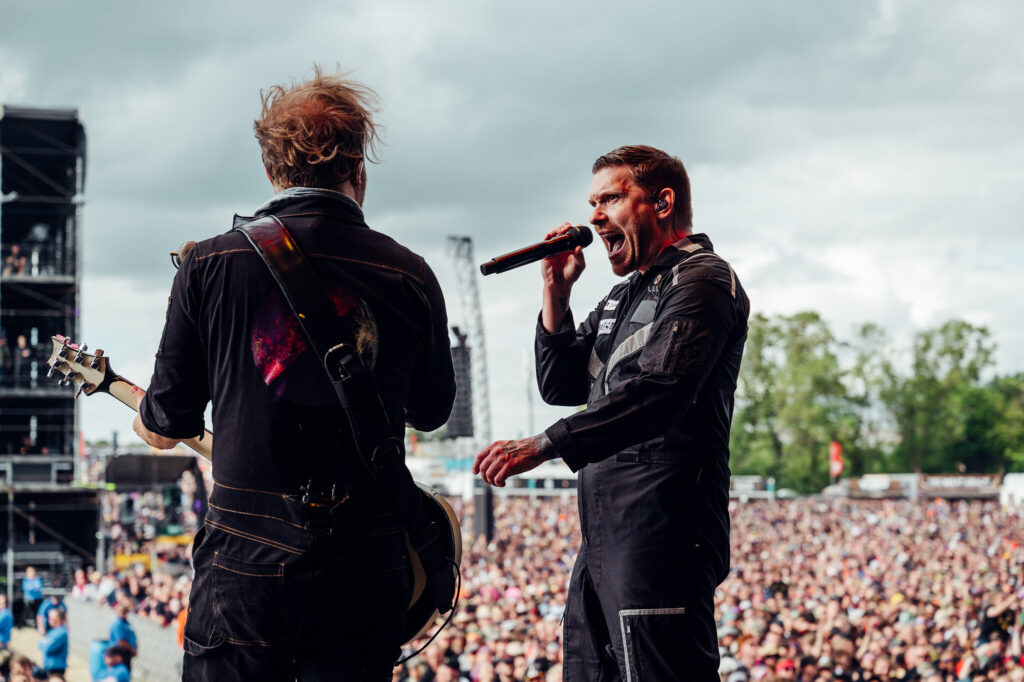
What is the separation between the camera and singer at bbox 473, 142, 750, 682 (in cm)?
247

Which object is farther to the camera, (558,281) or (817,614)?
(817,614)

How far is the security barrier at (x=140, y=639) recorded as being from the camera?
37.6 ft

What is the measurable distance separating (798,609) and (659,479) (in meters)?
9.31

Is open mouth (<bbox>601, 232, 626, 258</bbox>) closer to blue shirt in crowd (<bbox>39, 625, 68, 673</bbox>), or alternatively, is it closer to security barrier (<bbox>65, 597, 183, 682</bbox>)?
security barrier (<bbox>65, 597, 183, 682</bbox>)

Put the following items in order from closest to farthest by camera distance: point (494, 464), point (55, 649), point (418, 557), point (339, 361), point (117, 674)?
point (339, 361) < point (418, 557) < point (494, 464) < point (117, 674) < point (55, 649)

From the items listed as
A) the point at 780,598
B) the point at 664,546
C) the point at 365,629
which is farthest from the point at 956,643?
the point at 365,629

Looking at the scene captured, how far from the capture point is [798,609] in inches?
436

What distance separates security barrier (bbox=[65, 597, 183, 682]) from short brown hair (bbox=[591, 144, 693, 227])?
8.89m

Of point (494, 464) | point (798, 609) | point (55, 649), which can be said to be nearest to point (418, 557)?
point (494, 464)

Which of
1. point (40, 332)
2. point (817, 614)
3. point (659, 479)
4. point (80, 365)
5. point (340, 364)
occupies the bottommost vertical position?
point (817, 614)

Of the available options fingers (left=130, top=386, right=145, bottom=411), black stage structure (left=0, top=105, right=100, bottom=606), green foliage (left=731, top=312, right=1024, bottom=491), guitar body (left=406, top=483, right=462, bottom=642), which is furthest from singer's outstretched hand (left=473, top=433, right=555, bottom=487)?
green foliage (left=731, top=312, right=1024, bottom=491)

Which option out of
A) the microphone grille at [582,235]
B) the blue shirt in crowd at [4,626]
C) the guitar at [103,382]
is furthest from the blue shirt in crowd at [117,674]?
the microphone grille at [582,235]

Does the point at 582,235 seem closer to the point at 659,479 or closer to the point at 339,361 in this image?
the point at 659,479

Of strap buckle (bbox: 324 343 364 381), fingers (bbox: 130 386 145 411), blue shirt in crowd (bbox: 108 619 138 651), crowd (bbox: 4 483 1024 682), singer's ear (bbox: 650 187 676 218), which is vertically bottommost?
crowd (bbox: 4 483 1024 682)
